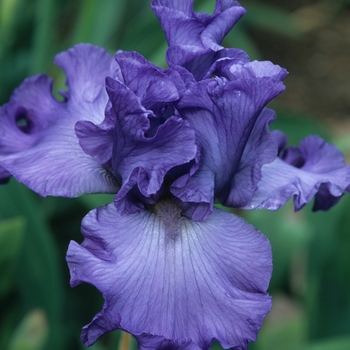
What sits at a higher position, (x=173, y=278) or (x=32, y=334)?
(x=173, y=278)

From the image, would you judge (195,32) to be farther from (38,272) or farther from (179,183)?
(38,272)

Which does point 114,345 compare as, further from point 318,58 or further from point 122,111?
point 318,58

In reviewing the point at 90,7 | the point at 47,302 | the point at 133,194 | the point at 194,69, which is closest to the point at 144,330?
the point at 133,194

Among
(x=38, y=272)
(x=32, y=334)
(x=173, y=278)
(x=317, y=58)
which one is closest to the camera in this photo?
(x=173, y=278)

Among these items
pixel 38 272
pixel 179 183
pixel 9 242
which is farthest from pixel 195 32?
pixel 38 272

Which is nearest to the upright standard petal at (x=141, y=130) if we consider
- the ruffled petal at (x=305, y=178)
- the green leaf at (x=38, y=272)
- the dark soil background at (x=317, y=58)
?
the ruffled petal at (x=305, y=178)

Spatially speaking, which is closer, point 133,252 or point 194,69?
point 133,252

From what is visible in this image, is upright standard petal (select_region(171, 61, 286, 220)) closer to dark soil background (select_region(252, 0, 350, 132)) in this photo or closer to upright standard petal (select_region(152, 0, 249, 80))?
upright standard petal (select_region(152, 0, 249, 80))
